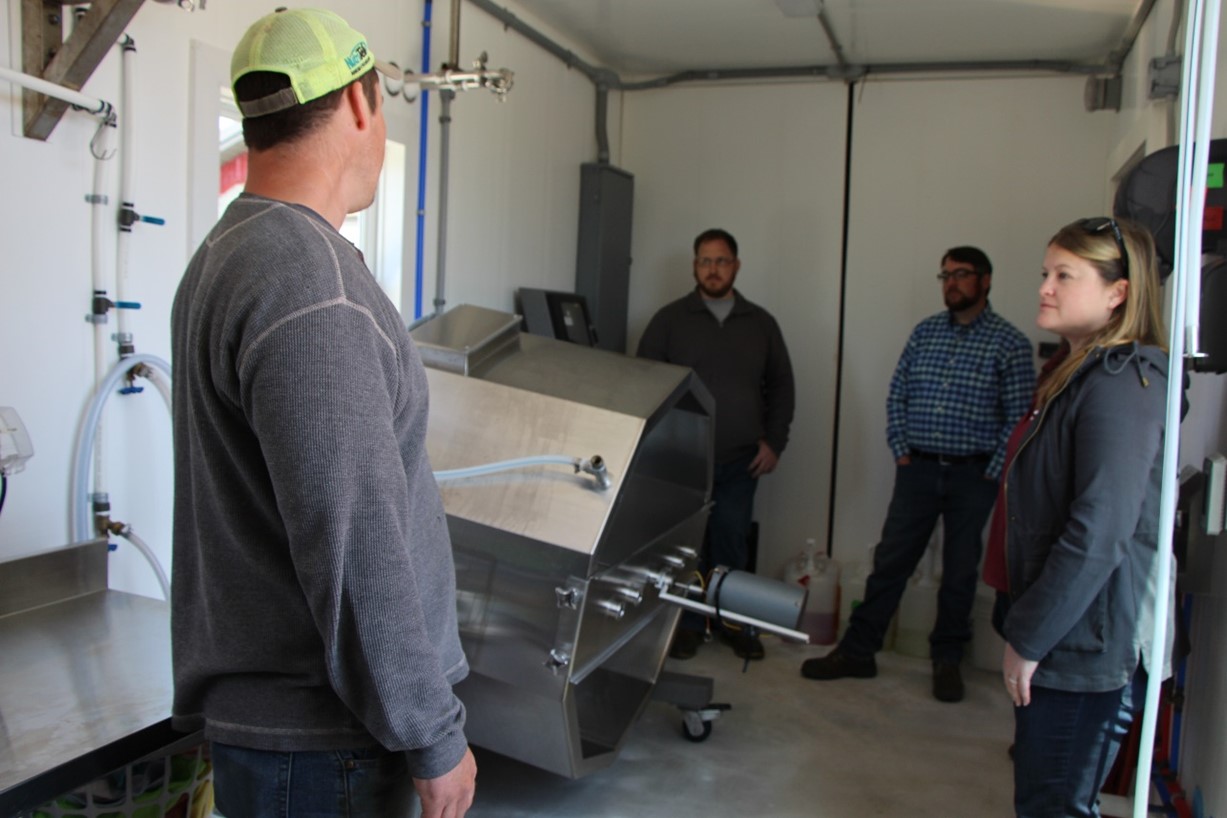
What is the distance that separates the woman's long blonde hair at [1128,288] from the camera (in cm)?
162

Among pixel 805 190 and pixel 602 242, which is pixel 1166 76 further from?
pixel 602 242

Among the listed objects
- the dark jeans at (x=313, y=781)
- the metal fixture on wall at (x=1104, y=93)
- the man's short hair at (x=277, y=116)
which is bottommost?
the dark jeans at (x=313, y=781)

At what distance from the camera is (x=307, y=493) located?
87 cm

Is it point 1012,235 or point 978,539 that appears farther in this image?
point 1012,235

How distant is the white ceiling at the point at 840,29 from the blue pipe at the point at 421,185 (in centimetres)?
67

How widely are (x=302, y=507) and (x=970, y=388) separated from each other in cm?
286

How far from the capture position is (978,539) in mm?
3389

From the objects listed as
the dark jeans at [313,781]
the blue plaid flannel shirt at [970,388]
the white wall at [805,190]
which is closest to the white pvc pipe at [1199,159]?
the dark jeans at [313,781]

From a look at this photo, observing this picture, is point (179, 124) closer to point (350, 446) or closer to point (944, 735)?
point (350, 446)

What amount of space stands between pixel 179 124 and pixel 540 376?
1.00m

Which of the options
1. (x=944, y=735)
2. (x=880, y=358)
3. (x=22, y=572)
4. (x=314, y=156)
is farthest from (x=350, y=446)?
(x=880, y=358)

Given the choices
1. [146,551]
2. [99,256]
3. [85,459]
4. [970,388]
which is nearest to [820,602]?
[970,388]

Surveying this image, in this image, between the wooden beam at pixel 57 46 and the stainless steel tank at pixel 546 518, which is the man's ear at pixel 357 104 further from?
the wooden beam at pixel 57 46

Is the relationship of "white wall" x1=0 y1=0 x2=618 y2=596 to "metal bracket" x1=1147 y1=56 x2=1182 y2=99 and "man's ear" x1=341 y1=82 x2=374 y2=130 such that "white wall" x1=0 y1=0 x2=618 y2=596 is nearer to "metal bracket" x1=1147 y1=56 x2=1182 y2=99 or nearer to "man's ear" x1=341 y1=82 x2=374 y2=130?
"man's ear" x1=341 y1=82 x2=374 y2=130
